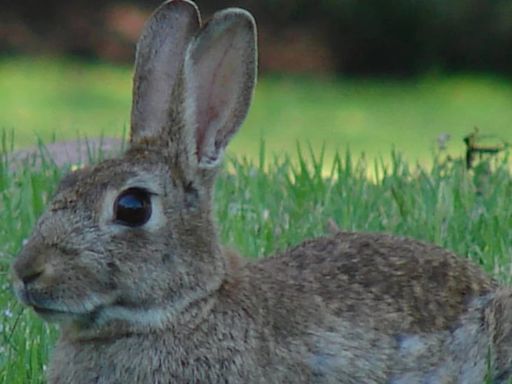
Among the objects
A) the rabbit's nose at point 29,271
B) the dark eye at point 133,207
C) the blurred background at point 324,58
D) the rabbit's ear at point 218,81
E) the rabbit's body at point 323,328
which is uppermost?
the blurred background at point 324,58

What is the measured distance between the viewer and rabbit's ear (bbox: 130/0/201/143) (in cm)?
461

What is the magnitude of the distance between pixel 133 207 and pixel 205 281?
29cm

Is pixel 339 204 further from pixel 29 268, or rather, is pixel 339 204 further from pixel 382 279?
pixel 29 268

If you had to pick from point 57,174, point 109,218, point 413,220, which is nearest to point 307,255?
point 109,218

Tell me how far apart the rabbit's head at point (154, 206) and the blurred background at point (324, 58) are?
39.3ft

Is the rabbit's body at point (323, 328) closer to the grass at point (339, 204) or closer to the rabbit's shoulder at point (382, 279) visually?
the rabbit's shoulder at point (382, 279)

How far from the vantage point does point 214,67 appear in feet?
14.9

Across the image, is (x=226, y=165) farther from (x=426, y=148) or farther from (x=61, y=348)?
(x=426, y=148)

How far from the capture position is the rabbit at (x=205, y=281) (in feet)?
13.5

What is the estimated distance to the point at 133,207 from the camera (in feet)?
13.7

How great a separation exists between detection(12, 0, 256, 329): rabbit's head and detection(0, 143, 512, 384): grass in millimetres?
1078

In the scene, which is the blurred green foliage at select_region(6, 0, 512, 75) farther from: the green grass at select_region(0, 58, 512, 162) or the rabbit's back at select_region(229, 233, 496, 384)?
the rabbit's back at select_region(229, 233, 496, 384)

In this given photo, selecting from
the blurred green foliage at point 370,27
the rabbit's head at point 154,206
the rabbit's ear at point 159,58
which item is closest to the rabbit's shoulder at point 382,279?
the rabbit's head at point 154,206

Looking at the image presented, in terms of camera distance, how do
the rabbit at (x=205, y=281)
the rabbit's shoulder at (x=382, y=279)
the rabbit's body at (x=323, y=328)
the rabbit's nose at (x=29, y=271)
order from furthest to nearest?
the rabbit's shoulder at (x=382, y=279)
the rabbit's body at (x=323, y=328)
the rabbit at (x=205, y=281)
the rabbit's nose at (x=29, y=271)
